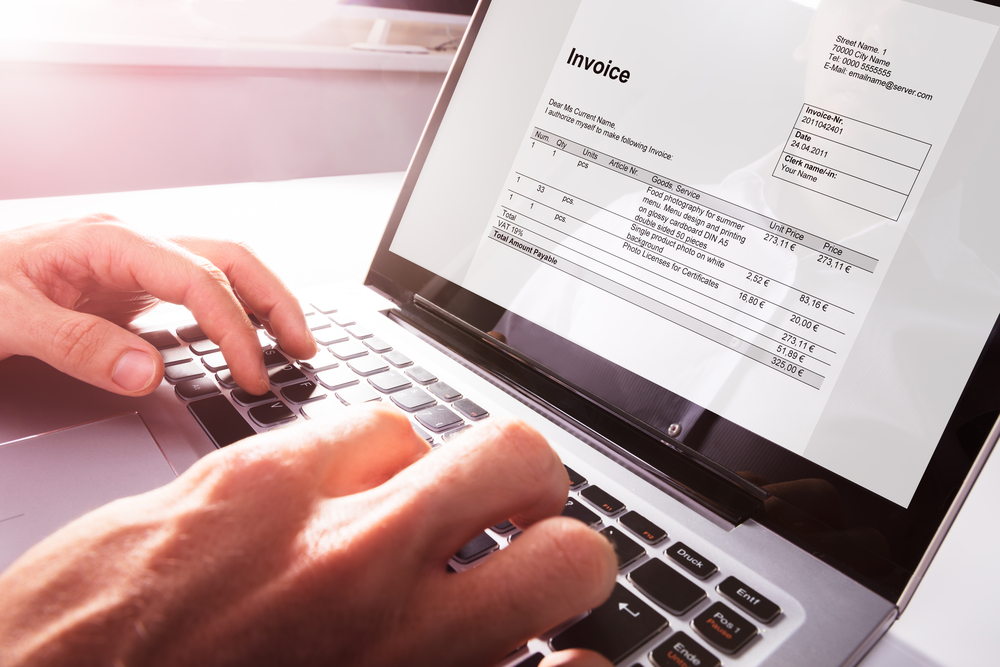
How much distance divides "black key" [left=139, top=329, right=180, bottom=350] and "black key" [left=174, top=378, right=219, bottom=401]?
2.5 inches

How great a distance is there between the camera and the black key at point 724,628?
323 mm

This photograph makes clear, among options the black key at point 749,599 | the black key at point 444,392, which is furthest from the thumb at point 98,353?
the black key at point 749,599

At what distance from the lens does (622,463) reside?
478 mm

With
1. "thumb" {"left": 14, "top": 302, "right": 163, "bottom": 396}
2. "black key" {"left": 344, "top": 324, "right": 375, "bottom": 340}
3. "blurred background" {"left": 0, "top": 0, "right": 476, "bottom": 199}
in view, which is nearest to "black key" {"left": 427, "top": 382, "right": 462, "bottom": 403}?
"black key" {"left": 344, "top": 324, "right": 375, "bottom": 340}

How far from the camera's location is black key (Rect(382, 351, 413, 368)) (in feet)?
1.81

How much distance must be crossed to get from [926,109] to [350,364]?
1.53ft

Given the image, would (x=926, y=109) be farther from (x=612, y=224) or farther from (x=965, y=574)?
(x=965, y=574)

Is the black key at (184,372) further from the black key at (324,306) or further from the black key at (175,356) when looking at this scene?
the black key at (324,306)

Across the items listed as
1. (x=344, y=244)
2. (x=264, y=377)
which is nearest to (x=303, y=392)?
(x=264, y=377)

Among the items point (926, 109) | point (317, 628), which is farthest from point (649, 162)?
point (317, 628)

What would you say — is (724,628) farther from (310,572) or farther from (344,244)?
(344,244)

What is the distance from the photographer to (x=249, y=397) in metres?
0.49

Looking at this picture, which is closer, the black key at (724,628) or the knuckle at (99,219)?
the black key at (724,628)

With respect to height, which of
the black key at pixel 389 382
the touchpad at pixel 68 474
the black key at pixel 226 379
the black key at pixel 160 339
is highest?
the black key at pixel 389 382
